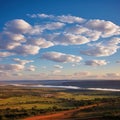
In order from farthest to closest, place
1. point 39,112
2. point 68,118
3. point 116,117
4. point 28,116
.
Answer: point 39,112 → point 28,116 → point 68,118 → point 116,117

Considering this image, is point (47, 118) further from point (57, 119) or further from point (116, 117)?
point (116, 117)

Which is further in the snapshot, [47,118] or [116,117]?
[47,118]

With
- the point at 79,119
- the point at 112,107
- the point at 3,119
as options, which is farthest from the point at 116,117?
the point at 3,119

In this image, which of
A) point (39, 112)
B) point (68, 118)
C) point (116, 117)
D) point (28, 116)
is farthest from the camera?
point (39, 112)

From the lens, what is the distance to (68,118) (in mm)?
44438

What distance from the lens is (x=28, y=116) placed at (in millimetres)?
48812

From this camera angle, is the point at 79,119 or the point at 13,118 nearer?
the point at 79,119

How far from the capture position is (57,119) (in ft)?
144

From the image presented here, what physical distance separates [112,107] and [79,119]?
1357 cm

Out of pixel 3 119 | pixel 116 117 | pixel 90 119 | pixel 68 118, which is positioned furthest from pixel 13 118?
pixel 116 117

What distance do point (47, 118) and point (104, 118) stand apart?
9.00 meters

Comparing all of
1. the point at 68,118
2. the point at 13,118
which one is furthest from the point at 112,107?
the point at 13,118

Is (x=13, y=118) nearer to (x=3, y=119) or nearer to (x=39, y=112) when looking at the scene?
(x=3, y=119)

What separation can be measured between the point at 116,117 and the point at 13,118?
52.6ft
